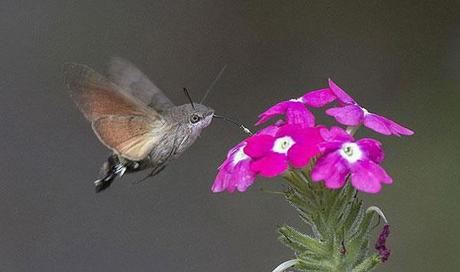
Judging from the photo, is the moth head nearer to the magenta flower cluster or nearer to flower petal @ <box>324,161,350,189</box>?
the magenta flower cluster

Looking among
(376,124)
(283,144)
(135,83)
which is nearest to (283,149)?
(283,144)

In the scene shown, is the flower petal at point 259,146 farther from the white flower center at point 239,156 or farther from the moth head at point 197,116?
the moth head at point 197,116

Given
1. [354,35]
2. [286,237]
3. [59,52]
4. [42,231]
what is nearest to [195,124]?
[286,237]

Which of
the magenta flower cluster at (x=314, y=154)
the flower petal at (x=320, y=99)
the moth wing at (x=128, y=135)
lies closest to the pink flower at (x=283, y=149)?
the magenta flower cluster at (x=314, y=154)

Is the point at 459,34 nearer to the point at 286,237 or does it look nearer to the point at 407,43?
the point at 407,43

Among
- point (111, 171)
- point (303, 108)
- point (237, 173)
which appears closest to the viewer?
point (237, 173)

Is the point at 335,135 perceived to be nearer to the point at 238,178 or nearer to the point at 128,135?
the point at 238,178

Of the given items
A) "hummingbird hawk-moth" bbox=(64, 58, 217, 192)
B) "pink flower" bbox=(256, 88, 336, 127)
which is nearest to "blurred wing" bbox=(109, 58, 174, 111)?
"hummingbird hawk-moth" bbox=(64, 58, 217, 192)
